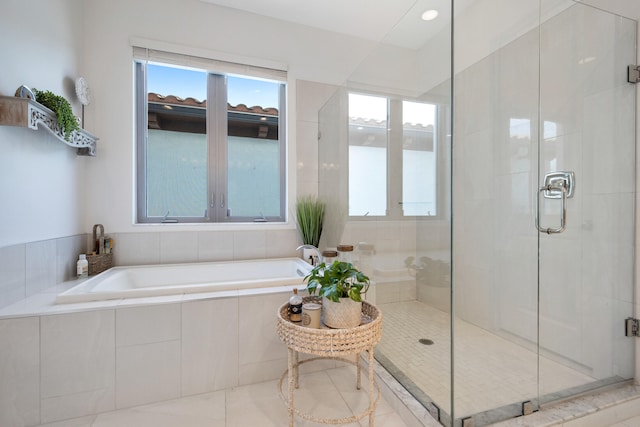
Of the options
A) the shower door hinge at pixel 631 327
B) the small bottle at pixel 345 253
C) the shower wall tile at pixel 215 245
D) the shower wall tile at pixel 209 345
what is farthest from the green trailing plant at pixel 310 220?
the shower door hinge at pixel 631 327

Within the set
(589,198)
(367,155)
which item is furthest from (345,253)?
(589,198)

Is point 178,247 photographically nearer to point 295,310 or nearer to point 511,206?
point 295,310

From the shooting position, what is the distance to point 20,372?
1290 mm

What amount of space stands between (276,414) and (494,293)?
141 cm

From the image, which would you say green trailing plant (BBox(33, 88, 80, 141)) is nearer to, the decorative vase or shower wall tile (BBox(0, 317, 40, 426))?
shower wall tile (BBox(0, 317, 40, 426))

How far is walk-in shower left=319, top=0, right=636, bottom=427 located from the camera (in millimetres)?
1369

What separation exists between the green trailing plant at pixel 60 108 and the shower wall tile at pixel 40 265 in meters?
0.66

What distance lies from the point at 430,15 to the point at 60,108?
6.97 ft

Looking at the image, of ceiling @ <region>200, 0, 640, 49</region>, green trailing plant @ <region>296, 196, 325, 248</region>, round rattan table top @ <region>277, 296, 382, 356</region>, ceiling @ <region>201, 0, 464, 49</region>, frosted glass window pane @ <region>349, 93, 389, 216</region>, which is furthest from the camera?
green trailing plant @ <region>296, 196, 325, 248</region>

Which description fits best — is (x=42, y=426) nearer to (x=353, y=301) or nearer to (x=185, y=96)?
(x=353, y=301)

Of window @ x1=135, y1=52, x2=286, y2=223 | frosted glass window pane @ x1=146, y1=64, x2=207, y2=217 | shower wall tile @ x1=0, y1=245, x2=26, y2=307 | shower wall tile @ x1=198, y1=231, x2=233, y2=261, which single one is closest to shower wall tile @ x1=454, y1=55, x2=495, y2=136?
window @ x1=135, y1=52, x2=286, y2=223

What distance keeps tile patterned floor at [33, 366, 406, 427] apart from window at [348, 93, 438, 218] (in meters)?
1.04

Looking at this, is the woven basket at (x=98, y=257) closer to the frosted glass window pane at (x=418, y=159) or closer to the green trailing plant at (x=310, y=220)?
the green trailing plant at (x=310, y=220)

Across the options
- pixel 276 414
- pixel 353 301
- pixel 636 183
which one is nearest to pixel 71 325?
pixel 276 414
